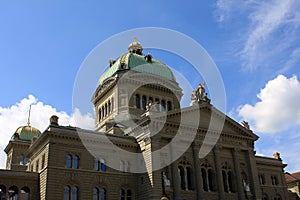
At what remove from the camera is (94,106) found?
73875 millimetres

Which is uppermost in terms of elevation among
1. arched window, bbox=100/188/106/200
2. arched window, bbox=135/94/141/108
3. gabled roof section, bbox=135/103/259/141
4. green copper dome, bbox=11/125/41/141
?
arched window, bbox=135/94/141/108

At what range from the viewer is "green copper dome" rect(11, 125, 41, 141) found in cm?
7238

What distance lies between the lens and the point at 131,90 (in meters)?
65.6

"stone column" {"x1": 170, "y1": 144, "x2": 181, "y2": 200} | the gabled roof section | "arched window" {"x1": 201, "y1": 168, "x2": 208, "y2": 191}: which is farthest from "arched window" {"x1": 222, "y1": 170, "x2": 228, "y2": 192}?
"stone column" {"x1": 170, "y1": 144, "x2": 181, "y2": 200}

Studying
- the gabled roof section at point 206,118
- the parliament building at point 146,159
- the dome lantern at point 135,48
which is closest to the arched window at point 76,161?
the parliament building at point 146,159

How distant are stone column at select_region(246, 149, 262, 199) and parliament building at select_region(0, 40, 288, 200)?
138 mm

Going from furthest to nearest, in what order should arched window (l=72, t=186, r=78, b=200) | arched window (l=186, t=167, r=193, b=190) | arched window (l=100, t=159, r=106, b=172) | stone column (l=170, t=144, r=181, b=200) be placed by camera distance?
1. arched window (l=186, t=167, r=193, b=190)
2. arched window (l=100, t=159, r=106, b=172)
3. stone column (l=170, t=144, r=181, b=200)
4. arched window (l=72, t=186, r=78, b=200)

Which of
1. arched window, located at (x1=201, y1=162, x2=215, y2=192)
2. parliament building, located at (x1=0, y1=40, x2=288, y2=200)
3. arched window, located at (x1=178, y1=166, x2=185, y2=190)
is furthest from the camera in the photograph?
arched window, located at (x1=201, y1=162, x2=215, y2=192)

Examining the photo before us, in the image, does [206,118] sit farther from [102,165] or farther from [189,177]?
[102,165]

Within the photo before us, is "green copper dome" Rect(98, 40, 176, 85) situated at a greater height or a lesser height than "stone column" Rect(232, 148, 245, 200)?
greater

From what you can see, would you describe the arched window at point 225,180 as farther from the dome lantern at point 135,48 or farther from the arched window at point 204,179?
the dome lantern at point 135,48

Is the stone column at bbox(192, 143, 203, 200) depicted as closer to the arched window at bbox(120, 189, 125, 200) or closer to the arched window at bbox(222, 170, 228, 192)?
the arched window at bbox(222, 170, 228, 192)

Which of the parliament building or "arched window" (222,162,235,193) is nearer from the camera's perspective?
the parliament building

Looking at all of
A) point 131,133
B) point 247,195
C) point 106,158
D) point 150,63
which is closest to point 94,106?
point 150,63
